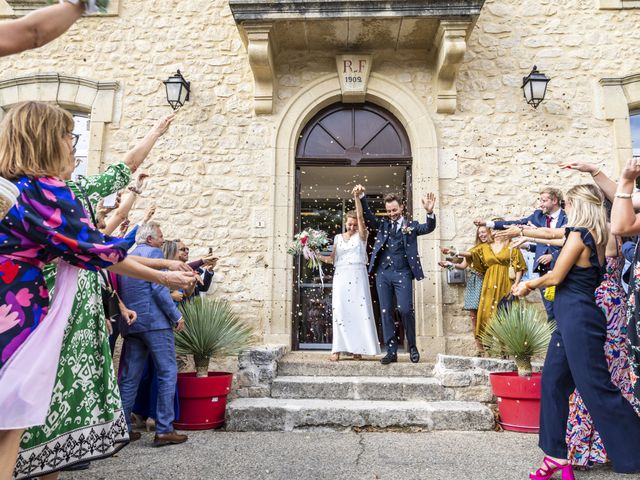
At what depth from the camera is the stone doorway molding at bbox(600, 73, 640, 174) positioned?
5949 mm

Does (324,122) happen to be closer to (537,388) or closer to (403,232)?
(403,232)

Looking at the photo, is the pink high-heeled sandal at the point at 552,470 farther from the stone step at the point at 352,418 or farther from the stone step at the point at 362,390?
the stone step at the point at 362,390

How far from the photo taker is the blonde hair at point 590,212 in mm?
2707

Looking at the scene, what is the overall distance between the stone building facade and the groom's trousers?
29.0 inches

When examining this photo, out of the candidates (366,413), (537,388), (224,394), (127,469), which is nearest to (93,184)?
(127,469)

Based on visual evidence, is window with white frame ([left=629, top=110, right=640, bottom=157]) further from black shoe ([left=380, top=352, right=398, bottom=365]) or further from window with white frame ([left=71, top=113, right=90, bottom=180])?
window with white frame ([left=71, top=113, right=90, bottom=180])

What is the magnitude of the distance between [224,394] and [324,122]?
4.22 meters

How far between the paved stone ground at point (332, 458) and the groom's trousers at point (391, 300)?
136cm

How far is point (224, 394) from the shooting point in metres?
3.92

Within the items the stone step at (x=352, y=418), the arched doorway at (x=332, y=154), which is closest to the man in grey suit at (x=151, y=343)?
the stone step at (x=352, y=418)

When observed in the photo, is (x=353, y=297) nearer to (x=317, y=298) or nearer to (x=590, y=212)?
(x=317, y=298)

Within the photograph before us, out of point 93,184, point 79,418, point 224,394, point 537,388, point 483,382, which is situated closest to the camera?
point 79,418

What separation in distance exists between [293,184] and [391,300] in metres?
2.18

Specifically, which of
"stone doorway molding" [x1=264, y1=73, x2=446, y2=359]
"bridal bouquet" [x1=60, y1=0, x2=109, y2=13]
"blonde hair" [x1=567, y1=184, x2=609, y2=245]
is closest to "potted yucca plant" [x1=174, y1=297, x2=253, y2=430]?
"stone doorway molding" [x1=264, y1=73, x2=446, y2=359]
